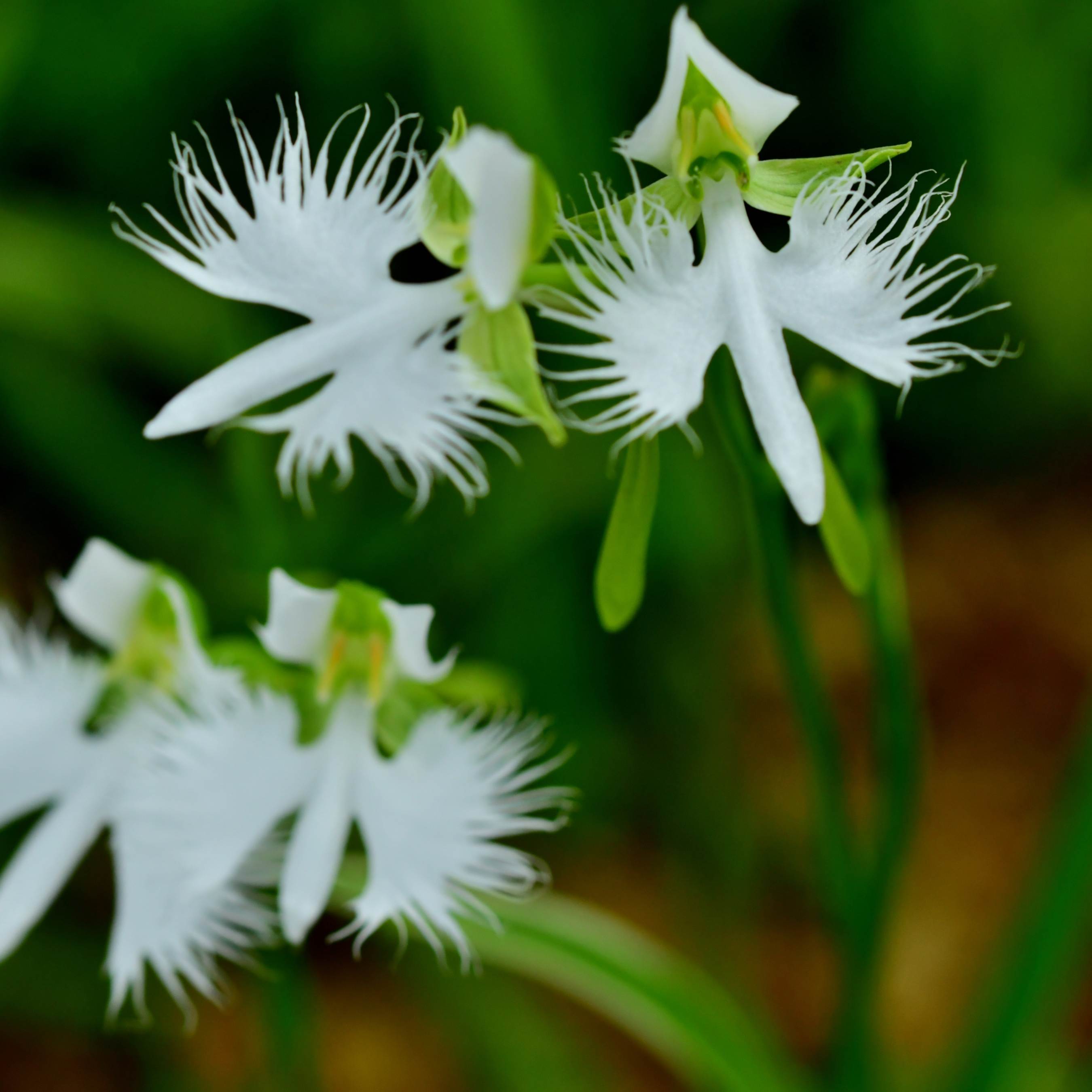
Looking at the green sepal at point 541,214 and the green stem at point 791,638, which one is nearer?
the green sepal at point 541,214

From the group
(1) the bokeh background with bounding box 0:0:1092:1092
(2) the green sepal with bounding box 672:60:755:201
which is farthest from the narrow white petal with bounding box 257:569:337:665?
(1) the bokeh background with bounding box 0:0:1092:1092

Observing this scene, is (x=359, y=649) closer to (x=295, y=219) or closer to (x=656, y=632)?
(x=295, y=219)

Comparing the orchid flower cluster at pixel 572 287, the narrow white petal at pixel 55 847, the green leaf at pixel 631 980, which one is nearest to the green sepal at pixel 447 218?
the orchid flower cluster at pixel 572 287

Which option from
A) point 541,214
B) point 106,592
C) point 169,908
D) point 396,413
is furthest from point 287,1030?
point 541,214

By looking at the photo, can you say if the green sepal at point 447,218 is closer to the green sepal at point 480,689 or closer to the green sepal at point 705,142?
the green sepal at point 705,142

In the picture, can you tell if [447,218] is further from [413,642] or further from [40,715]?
[40,715]

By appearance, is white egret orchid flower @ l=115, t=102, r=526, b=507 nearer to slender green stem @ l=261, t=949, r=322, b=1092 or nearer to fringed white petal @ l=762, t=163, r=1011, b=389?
fringed white petal @ l=762, t=163, r=1011, b=389

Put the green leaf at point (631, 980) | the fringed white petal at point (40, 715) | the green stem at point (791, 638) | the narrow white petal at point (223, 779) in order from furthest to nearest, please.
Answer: the green leaf at point (631, 980) < the fringed white petal at point (40, 715) < the narrow white petal at point (223, 779) < the green stem at point (791, 638)

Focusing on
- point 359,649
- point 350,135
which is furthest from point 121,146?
point 359,649
